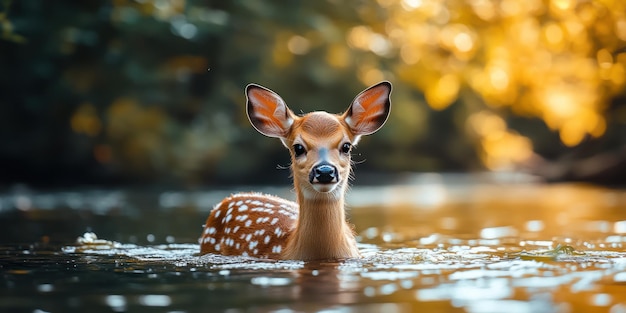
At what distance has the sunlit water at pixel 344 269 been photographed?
6164 mm

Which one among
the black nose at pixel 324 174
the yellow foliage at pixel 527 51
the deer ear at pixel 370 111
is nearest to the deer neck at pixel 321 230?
the black nose at pixel 324 174

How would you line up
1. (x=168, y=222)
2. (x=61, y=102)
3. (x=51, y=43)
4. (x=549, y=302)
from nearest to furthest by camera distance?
(x=549, y=302) → (x=168, y=222) → (x=51, y=43) → (x=61, y=102)

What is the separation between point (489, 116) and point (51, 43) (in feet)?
88.6

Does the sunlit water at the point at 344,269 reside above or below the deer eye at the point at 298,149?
below

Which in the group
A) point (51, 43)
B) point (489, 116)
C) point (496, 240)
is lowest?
point (496, 240)

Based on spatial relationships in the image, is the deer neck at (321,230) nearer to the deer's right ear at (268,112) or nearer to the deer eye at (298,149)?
the deer eye at (298,149)

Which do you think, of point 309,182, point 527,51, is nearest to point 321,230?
point 309,182

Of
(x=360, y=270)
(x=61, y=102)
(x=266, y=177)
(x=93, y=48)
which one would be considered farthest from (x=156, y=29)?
(x=360, y=270)

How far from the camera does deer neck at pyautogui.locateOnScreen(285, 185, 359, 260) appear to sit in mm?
8516

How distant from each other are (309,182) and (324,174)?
21cm

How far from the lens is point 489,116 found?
48.4 metres

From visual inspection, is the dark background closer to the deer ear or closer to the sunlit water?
the sunlit water

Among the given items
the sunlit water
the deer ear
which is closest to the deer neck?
the sunlit water

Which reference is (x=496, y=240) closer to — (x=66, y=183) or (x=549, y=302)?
(x=549, y=302)
